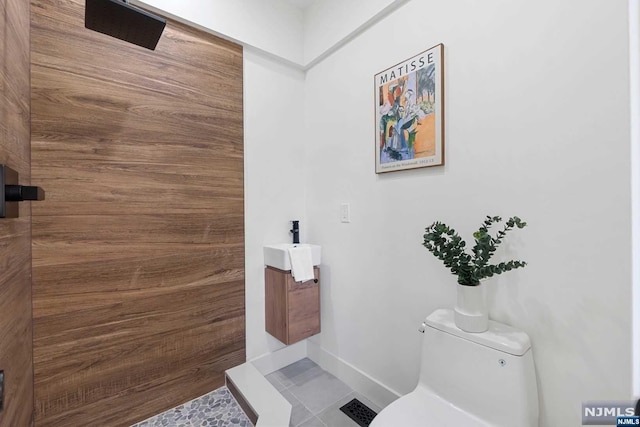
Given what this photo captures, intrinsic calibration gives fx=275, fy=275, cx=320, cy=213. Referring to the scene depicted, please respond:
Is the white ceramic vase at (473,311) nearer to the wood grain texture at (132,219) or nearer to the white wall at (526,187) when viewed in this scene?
the white wall at (526,187)

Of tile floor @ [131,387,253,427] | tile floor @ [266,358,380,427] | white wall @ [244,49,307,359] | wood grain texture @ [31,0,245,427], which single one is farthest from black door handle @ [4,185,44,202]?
tile floor @ [266,358,380,427]

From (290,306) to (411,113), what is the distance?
144cm

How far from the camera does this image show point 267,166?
2086mm

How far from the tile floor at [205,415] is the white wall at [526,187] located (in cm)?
82

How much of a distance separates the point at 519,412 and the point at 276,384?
147 centimetres

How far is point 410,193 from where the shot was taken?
61.4 inches

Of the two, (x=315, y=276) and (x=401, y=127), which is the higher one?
(x=401, y=127)

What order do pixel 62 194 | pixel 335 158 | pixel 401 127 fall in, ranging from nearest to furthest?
pixel 62 194
pixel 401 127
pixel 335 158

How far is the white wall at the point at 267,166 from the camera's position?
200 centimetres

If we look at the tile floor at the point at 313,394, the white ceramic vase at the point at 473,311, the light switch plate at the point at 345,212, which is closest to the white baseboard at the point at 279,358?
the tile floor at the point at 313,394

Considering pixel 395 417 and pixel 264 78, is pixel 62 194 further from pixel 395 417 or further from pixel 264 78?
pixel 395 417

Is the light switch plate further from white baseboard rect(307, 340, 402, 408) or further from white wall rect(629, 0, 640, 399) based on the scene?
white wall rect(629, 0, 640, 399)

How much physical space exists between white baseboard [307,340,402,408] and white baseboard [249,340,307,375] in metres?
0.07

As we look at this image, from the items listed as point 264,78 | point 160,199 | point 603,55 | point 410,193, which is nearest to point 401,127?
point 410,193
